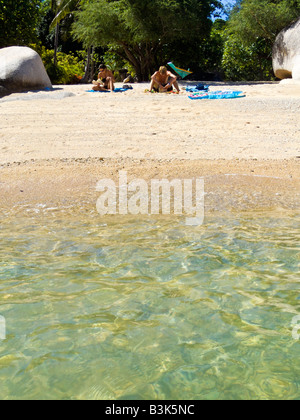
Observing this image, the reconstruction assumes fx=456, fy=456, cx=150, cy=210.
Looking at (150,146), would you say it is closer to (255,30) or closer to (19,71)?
(19,71)

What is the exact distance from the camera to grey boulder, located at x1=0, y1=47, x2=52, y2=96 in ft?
46.6

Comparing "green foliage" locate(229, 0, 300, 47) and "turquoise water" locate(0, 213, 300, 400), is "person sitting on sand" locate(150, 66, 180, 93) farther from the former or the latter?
"turquoise water" locate(0, 213, 300, 400)

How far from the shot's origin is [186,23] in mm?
19250

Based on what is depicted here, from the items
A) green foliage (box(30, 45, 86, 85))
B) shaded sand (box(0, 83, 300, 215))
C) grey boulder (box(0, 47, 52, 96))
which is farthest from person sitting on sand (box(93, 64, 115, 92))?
green foliage (box(30, 45, 86, 85))

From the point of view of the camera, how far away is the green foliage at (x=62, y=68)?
2416 centimetres

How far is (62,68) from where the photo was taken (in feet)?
83.3

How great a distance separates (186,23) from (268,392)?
62.8ft

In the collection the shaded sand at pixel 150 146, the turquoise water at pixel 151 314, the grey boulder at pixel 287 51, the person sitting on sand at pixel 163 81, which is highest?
the grey boulder at pixel 287 51

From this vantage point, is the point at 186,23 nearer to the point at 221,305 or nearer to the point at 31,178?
the point at 31,178

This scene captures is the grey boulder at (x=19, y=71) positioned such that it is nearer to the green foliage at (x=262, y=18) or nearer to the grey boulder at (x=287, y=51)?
the grey boulder at (x=287, y=51)

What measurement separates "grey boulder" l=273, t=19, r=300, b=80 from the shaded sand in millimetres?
6805

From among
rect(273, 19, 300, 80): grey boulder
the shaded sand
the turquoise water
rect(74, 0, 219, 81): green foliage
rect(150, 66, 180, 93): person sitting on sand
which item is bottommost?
the turquoise water

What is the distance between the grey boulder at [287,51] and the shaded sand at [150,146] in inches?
268

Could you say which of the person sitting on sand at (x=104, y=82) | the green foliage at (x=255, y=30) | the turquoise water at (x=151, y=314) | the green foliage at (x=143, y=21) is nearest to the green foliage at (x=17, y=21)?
→ the green foliage at (x=143, y=21)
